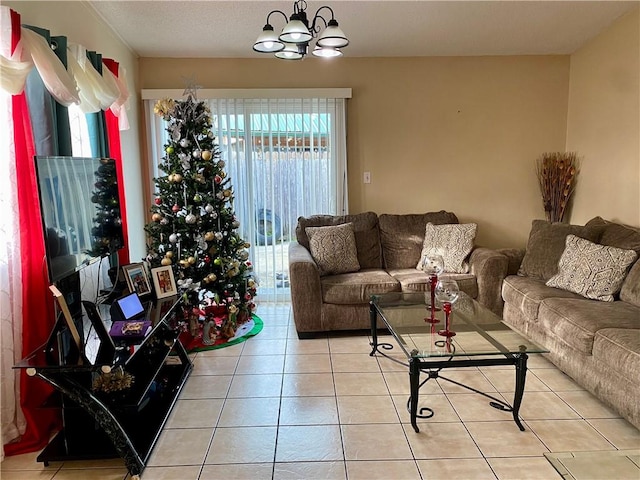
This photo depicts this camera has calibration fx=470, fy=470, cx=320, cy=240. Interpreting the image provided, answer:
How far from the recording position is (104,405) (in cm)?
203

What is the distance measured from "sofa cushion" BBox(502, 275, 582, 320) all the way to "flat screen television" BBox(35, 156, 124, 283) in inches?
106

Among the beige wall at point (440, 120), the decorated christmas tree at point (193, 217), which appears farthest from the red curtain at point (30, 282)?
the beige wall at point (440, 120)

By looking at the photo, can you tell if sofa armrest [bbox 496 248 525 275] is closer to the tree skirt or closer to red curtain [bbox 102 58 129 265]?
the tree skirt

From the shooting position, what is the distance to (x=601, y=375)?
2.47m

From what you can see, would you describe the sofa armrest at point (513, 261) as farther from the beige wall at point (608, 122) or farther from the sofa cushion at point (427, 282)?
the beige wall at point (608, 122)

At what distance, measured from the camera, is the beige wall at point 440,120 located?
4430 mm

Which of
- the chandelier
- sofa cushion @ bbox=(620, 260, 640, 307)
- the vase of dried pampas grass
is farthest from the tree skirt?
the vase of dried pampas grass

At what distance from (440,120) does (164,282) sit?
9.75 ft

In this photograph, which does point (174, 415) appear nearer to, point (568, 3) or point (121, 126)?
point (121, 126)

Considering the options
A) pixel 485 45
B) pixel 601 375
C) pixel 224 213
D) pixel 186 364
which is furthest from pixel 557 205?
pixel 186 364

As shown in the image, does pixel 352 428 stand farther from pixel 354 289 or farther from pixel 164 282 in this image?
pixel 164 282

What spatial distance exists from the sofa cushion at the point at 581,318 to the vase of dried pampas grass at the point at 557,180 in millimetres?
1688

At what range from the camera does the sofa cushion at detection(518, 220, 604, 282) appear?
351 centimetres

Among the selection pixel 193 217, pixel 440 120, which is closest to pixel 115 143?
pixel 193 217
